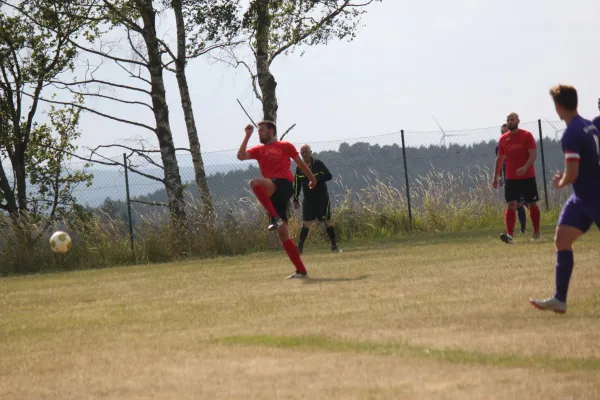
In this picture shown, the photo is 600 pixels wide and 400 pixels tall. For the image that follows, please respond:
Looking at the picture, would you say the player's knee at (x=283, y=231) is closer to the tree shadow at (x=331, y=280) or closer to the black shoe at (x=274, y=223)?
the black shoe at (x=274, y=223)

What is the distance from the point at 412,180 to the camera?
25.9m

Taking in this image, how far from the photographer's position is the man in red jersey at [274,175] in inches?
565

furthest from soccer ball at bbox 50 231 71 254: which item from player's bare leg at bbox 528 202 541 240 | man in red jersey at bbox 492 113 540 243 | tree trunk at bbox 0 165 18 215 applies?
tree trunk at bbox 0 165 18 215

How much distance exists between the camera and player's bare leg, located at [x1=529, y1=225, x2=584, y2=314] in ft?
29.4

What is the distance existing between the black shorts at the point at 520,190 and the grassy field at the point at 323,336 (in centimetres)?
255

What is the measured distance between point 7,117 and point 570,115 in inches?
943

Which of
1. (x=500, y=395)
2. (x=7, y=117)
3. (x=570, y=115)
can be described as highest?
(x=7, y=117)

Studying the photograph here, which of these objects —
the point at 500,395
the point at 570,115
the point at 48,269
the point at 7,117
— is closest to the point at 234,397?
A: the point at 500,395

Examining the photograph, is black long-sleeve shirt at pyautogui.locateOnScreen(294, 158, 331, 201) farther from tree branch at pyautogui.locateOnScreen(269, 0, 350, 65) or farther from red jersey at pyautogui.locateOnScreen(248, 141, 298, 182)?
tree branch at pyautogui.locateOnScreen(269, 0, 350, 65)

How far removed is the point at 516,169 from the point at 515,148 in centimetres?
39

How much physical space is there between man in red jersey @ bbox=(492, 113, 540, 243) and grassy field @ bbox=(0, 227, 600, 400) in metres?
2.11

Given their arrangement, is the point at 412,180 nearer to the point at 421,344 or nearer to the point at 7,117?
the point at 7,117

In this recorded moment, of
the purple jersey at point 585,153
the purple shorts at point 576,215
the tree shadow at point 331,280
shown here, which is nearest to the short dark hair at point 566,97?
the purple jersey at point 585,153

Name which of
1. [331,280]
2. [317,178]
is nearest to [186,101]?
[317,178]
